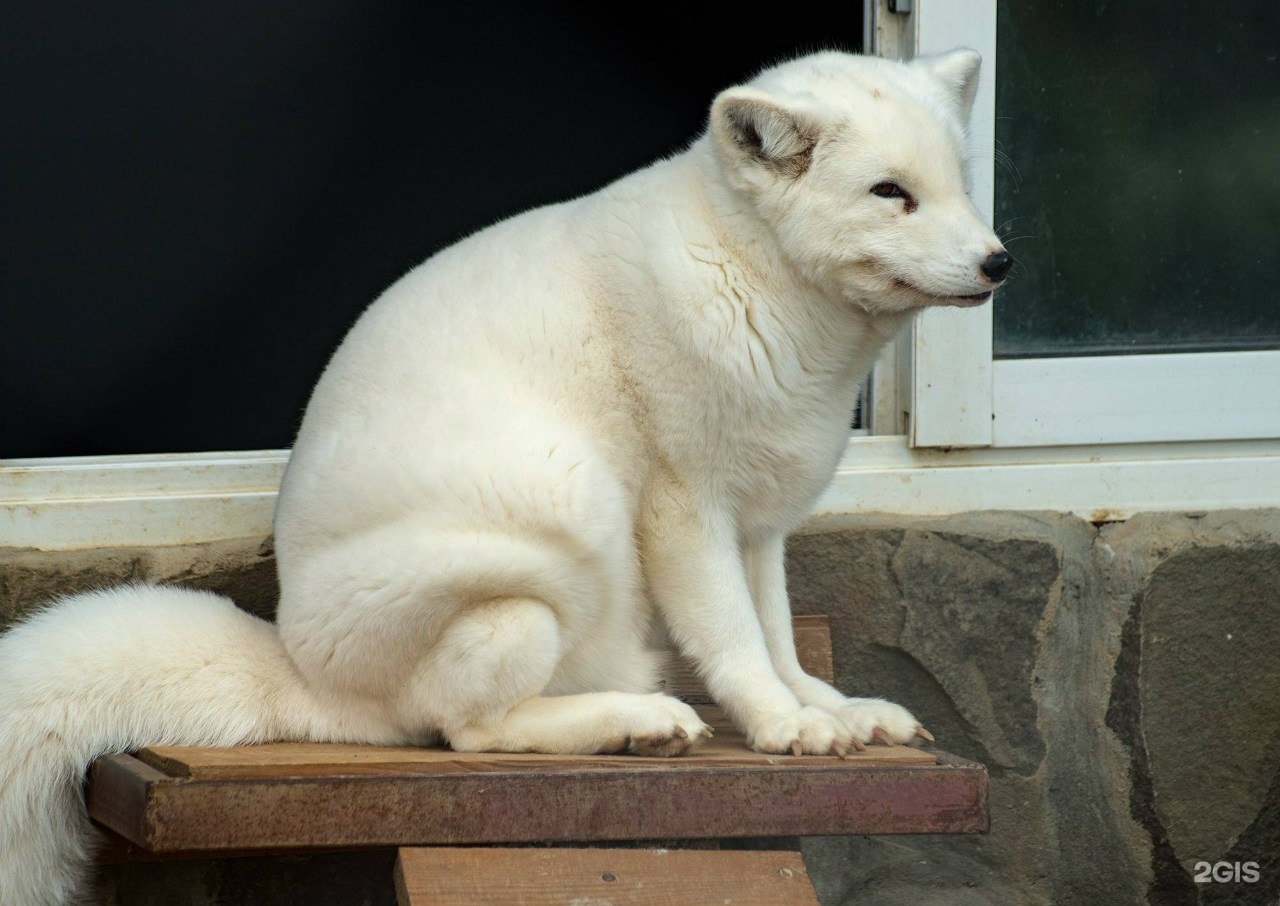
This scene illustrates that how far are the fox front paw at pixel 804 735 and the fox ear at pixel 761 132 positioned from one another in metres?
0.97

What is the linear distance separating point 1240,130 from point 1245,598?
1.17 m

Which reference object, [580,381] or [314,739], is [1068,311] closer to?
[580,381]

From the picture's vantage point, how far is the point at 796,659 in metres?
2.93

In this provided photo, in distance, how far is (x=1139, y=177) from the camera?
3541 millimetres

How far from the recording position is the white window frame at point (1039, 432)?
345cm

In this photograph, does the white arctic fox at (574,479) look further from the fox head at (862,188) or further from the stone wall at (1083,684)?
the stone wall at (1083,684)

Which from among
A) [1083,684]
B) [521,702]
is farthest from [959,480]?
[521,702]

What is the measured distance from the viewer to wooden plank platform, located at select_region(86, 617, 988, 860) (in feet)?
6.88

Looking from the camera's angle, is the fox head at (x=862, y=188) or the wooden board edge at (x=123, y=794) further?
the fox head at (x=862, y=188)

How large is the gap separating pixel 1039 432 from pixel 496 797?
6.12 ft

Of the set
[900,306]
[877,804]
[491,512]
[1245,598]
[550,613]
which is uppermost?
[900,306]

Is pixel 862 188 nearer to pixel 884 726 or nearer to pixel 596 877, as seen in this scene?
pixel 884 726

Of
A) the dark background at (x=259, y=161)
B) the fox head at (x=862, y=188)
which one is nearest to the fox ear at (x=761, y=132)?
the fox head at (x=862, y=188)

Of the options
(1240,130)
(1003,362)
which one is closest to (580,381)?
(1003,362)
